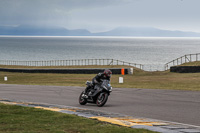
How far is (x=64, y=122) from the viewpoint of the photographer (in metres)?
9.52

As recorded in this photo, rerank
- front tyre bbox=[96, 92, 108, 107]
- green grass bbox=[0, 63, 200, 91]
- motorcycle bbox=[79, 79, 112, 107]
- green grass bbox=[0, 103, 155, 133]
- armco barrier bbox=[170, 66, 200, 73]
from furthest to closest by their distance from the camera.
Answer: armco barrier bbox=[170, 66, 200, 73] < green grass bbox=[0, 63, 200, 91] < front tyre bbox=[96, 92, 108, 107] < motorcycle bbox=[79, 79, 112, 107] < green grass bbox=[0, 103, 155, 133]

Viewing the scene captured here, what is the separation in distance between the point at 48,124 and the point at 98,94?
5.21m

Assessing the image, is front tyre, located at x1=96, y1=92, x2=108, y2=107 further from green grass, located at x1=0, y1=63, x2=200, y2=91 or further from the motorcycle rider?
green grass, located at x1=0, y1=63, x2=200, y2=91

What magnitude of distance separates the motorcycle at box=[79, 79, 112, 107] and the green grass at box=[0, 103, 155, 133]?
9.72 feet

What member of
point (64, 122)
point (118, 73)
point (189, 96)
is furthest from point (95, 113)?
point (118, 73)

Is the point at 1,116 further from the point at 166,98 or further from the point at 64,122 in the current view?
the point at 166,98

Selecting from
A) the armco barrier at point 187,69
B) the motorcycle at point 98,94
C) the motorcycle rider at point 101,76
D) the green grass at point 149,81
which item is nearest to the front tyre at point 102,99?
the motorcycle at point 98,94

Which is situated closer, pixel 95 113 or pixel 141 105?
pixel 95 113

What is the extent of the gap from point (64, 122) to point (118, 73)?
34.1m

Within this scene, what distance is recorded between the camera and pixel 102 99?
1403 cm

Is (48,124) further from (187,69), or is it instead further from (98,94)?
(187,69)

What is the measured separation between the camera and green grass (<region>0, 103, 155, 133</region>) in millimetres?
8109

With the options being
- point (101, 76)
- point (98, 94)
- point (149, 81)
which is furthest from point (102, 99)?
point (149, 81)

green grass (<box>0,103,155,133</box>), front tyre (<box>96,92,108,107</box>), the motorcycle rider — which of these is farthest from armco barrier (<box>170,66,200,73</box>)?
green grass (<box>0,103,155,133</box>)
